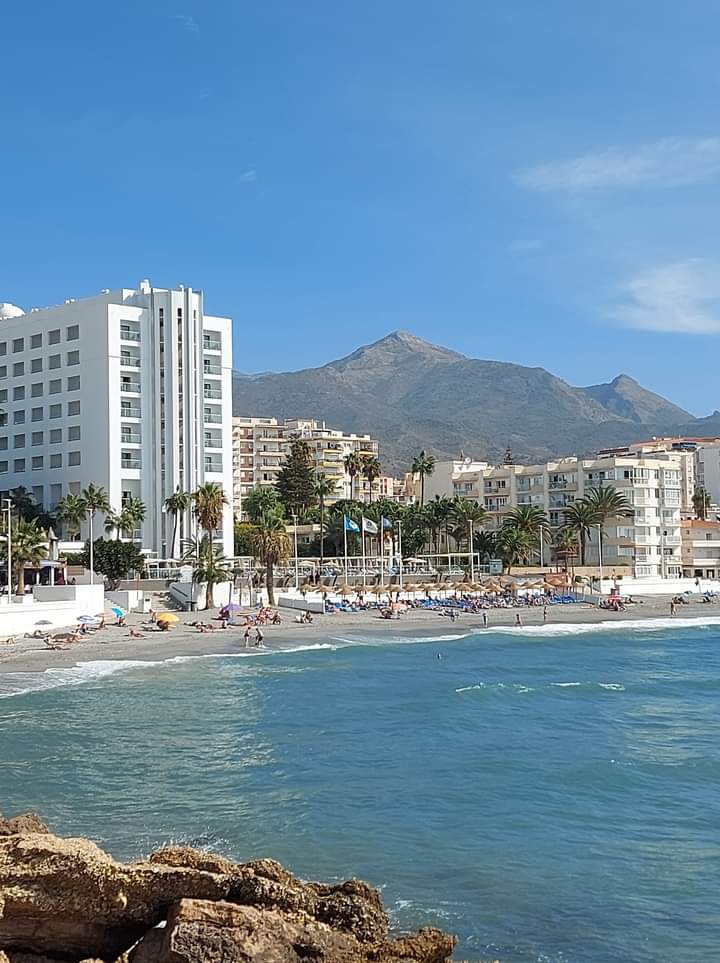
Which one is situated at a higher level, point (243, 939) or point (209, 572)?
point (209, 572)

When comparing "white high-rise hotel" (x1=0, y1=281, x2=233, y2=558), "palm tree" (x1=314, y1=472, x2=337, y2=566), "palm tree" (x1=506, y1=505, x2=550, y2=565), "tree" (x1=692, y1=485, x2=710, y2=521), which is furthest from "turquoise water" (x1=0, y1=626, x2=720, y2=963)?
"tree" (x1=692, y1=485, x2=710, y2=521)

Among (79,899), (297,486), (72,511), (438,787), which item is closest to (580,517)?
(297,486)

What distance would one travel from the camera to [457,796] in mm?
23016

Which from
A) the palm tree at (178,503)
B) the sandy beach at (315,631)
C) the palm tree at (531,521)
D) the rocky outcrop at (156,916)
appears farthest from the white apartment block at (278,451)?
the rocky outcrop at (156,916)

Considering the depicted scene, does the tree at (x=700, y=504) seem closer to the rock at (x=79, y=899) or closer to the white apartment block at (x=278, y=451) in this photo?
the white apartment block at (x=278, y=451)

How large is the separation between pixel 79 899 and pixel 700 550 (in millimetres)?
116902

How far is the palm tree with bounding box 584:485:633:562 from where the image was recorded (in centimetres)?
10900

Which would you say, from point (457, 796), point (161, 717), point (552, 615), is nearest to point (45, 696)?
point (161, 717)

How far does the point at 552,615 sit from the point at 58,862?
242 feet

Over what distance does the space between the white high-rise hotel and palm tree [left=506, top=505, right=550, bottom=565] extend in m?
32.3

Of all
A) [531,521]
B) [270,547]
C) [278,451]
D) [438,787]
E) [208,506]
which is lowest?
[438,787]

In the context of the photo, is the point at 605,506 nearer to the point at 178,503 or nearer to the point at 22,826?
the point at 178,503

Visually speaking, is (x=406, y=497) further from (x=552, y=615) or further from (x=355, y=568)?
(x=552, y=615)

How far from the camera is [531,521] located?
361ft
